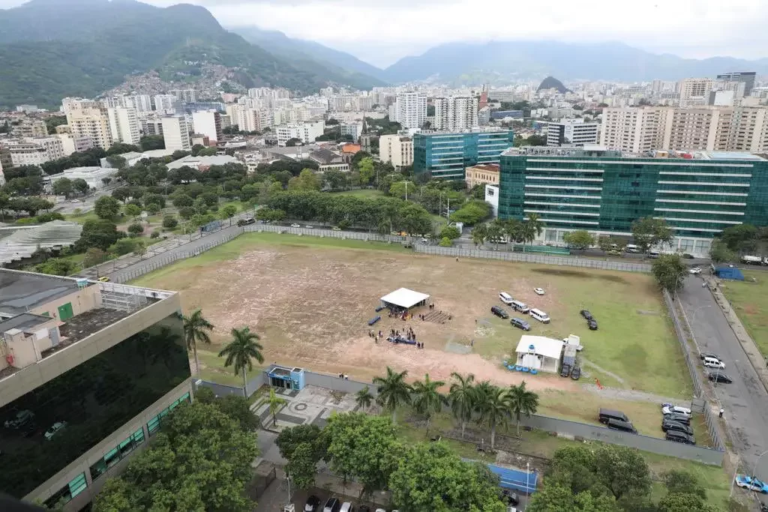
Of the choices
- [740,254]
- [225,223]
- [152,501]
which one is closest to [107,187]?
[225,223]

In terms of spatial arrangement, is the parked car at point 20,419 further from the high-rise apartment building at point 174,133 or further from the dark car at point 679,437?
the high-rise apartment building at point 174,133

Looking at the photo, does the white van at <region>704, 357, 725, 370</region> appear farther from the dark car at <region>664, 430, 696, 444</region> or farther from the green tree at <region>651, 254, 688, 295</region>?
the green tree at <region>651, 254, 688, 295</region>

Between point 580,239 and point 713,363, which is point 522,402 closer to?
point 713,363

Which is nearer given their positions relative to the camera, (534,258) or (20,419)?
(20,419)

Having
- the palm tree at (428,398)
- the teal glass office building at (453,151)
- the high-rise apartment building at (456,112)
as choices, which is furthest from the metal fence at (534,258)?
the high-rise apartment building at (456,112)

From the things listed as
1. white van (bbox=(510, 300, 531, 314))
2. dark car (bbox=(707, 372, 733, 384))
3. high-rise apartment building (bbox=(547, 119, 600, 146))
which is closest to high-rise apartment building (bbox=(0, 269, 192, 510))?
white van (bbox=(510, 300, 531, 314))

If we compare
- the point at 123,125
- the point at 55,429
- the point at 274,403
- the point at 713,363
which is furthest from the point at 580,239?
the point at 123,125

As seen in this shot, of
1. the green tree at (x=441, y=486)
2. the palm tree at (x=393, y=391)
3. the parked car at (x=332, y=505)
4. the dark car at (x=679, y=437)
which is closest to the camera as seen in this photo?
the green tree at (x=441, y=486)
